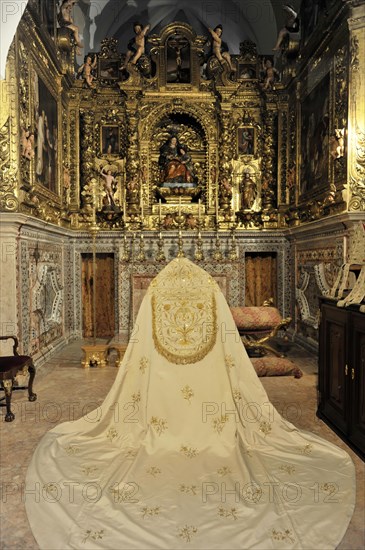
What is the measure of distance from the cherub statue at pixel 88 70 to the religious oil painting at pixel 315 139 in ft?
16.2

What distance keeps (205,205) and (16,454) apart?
305 inches

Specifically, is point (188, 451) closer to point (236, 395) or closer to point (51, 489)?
point (236, 395)

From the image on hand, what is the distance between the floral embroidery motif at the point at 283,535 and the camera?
2.54m

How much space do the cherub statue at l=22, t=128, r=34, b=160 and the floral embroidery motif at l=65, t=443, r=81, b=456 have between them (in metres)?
4.62

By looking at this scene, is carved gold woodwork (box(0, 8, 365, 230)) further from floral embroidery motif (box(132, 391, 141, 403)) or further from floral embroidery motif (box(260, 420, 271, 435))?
floral embroidery motif (box(260, 420, 271, 435))

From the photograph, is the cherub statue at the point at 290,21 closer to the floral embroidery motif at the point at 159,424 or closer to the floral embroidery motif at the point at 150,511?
the floral embroidery motif at the point at 159,424

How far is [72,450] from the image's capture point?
364 cm

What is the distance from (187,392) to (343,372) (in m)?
1.67

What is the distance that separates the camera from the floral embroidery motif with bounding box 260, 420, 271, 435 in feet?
12.3

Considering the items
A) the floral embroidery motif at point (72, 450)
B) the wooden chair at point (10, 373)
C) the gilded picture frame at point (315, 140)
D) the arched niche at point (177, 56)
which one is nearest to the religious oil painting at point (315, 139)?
the gilded picture frame at point (315, 140)

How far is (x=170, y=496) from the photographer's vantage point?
9.84 ft

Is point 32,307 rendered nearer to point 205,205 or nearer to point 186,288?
point 186,288

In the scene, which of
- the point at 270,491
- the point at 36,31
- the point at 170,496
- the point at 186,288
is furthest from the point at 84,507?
the point at 36,31

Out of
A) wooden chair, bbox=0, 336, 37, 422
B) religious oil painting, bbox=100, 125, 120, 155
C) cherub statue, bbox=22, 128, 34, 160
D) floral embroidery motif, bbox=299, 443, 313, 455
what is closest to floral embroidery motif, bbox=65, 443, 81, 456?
wooden chair, bbox=0, 336, 37, 422
